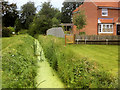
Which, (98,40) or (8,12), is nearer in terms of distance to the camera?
(8,12)

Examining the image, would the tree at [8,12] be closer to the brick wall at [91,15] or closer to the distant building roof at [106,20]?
the brick wall at [91,15]

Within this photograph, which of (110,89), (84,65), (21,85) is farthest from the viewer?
(84,65)

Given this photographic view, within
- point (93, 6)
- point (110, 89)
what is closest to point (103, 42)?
point (93, 6)

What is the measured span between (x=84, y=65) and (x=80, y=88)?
0.85 metres

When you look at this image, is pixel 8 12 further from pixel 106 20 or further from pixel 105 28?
pixel 106 20

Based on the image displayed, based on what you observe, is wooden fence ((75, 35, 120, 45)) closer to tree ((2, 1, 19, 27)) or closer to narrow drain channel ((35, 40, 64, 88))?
narrow drain channel ((35, 40, 64, 88))

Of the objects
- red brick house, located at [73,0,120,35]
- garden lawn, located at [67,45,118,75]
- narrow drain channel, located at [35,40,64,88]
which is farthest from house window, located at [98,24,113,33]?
narrow drain channel, located at [35,40,64,88]

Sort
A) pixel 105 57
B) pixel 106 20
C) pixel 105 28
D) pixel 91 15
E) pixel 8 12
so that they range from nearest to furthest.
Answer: pixel 8 12
pixel 105 57
pixel 105 28
pixel 106 20
pixel 91 15

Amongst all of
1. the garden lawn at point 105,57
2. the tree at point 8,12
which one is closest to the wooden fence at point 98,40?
the garden lawn at point 105,57

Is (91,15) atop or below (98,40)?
atop

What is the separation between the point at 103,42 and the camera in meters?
14.1

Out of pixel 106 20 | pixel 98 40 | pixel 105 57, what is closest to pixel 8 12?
pixel 105 57

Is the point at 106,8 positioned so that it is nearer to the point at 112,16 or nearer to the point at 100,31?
the point at 112,16

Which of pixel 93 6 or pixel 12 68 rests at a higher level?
pixel 93 6
